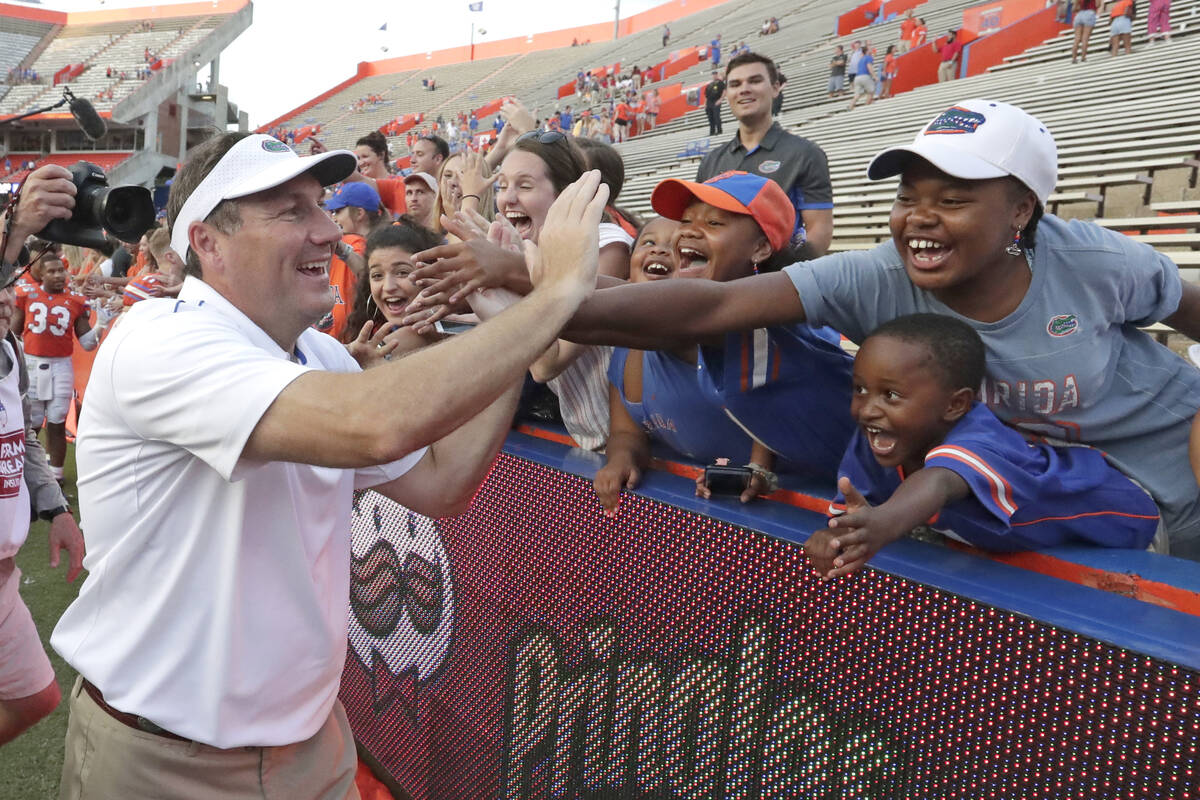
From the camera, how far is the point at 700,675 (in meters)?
1.70

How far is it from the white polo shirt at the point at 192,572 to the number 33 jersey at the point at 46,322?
6876 mm

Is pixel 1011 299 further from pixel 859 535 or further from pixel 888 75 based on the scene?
pixel 888 75

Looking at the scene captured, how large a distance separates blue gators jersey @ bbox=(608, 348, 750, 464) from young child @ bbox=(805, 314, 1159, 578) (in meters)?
0.45

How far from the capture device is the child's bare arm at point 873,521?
4.50 feet

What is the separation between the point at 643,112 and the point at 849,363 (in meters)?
26.1

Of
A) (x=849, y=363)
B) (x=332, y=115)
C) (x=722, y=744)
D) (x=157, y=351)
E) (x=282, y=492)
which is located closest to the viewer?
(x=157, y=351)

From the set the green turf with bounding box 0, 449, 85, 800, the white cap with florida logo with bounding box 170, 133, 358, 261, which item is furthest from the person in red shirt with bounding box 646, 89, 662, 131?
the white cap with florida logo with bounding box 170, 133, 358, 261

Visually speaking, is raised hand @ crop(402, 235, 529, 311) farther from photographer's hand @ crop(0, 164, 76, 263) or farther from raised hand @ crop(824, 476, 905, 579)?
photographer's hand @ crop(0, 164, 76, 263)

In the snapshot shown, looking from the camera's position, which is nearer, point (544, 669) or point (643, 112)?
point (544, 669)

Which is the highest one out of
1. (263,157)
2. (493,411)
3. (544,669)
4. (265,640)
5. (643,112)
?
(643,112)

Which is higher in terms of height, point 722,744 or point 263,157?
point 263,157

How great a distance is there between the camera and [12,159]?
39.0m

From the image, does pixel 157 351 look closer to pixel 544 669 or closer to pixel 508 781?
pixel 544 669

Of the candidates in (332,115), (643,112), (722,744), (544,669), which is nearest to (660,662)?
(722,744)
